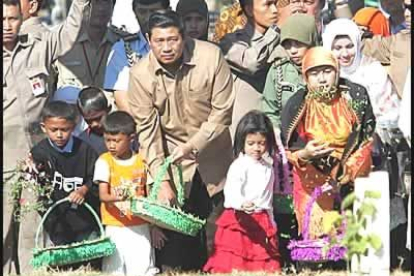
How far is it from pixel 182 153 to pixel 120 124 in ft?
1.59

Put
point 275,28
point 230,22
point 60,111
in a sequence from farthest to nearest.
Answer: point 230,22 → point 275,28 → point 60,111

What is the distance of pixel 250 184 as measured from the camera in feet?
33.0

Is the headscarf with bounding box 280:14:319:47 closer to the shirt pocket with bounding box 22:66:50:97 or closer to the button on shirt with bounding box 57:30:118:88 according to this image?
the button on shirt with bounding box 57:30:118:88

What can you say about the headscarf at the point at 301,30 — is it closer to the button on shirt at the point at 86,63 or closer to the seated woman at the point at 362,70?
the seated woman at the point at 362,70

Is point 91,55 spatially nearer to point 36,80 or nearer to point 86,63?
point 86,63

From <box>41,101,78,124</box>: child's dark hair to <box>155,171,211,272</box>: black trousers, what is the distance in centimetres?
97

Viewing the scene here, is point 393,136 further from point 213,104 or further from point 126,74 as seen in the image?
point 126,74

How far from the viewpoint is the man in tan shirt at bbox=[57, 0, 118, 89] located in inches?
418

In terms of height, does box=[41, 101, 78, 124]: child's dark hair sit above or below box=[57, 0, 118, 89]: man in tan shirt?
below

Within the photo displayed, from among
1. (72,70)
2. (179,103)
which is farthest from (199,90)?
(72,70)

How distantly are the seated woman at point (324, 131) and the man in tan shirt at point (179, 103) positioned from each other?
1.70 feet

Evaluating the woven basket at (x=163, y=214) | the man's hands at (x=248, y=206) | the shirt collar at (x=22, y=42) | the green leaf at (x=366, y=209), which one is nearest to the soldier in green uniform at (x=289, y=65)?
the man's hands at (x=248, y=206)

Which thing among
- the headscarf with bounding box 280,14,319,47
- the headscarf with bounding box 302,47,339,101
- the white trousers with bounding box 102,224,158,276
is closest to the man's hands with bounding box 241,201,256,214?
the white trousers with bounding box 102,224,158,276

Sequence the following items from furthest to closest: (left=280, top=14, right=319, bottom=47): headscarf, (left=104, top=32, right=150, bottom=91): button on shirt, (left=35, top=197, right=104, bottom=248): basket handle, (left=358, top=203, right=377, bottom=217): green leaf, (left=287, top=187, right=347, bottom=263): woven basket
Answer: (left=104, top=32, right=150, bottom=91): button on shirt, (left=280, top=14, right=319, bottom=47): headscarf, (left=35, top=197, right=104, bottom=248): basket handle, (left=287, top=187, right=347, bottom=263): woven basket, (left=358, top=203, right=377, bottom=217): green leaf
